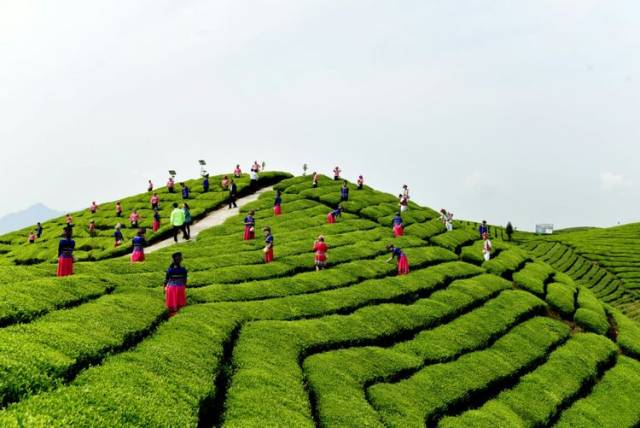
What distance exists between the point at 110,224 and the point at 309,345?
4206 centimetres

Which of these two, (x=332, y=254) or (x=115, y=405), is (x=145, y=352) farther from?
(x=332, y=254)

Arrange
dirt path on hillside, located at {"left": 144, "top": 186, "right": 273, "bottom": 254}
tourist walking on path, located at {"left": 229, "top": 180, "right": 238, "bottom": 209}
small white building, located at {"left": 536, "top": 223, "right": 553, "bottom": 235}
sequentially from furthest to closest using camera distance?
small white building, located at {"left": 536, "top": 223, "right": 553, "bottom": 235} < tourist walking on path, located at {"left": 229, "top": 180, "right": 238, "bottom": 209} < dirt path on hillside, located at {"left": 144, "top": 186, "right": 273, "bottom": 254}

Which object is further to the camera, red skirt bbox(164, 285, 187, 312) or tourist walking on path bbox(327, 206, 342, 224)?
tourist walking on path bbox(327, 206, 342, 224)

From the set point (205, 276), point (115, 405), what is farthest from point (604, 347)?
point (115, 405)

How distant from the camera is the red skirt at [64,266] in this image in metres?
25.7

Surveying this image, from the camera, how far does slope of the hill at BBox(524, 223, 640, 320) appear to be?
6363 cm

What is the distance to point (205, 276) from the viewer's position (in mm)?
29875

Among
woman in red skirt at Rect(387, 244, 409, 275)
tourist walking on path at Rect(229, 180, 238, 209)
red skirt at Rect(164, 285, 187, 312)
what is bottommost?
red skirt at Rect(164, 285, 187, 312)

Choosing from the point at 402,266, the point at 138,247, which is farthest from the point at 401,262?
the point at 138,247

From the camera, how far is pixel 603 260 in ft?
253

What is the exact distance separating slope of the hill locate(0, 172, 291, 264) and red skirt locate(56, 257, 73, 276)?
17.3 metres

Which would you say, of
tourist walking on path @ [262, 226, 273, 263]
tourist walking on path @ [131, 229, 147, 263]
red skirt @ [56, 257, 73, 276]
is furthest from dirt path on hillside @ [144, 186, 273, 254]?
red skirt @ [56, 257, 73, 276]

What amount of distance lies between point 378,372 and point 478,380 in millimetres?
5218

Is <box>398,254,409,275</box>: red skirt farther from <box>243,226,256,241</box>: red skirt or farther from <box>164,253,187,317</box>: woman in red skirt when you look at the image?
<box>164,253,187,317</box>: woman in red skirt
